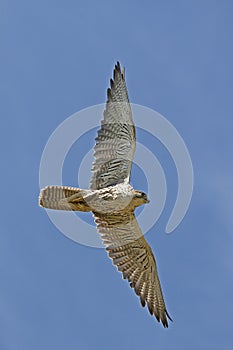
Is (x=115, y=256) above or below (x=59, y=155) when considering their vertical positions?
below

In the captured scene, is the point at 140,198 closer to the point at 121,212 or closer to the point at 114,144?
the point at 121,212

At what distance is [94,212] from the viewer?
24047 millimetres

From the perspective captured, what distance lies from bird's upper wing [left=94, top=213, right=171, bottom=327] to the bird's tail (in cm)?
62

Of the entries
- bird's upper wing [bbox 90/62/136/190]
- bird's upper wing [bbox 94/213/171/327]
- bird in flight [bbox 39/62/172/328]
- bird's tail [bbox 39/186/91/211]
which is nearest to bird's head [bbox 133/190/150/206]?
bird in flight [bbox 39/62/172/328]

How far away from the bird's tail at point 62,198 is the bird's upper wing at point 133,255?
2.04 feet

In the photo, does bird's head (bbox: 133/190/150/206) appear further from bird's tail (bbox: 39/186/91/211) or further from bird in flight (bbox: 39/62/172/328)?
bird's tail (bbox: 39/186/91/211)

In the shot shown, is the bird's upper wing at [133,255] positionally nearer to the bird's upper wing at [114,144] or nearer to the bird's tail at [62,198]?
the bird's tail at [62,198]

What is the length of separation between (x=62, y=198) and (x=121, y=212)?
4.23 feet

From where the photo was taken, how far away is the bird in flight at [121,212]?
78.7 feet

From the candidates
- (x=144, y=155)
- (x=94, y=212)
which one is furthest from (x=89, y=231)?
(x=144, y=155)

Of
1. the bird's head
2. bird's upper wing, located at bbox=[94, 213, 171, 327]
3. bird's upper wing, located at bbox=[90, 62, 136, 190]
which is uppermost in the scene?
bird's upper wing, located at bbox=[90, 62, 136, 190]

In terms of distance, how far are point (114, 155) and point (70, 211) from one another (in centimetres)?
152

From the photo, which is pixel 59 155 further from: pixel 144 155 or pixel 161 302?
pixel 161 302

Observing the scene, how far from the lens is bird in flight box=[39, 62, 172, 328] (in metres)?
24.0
